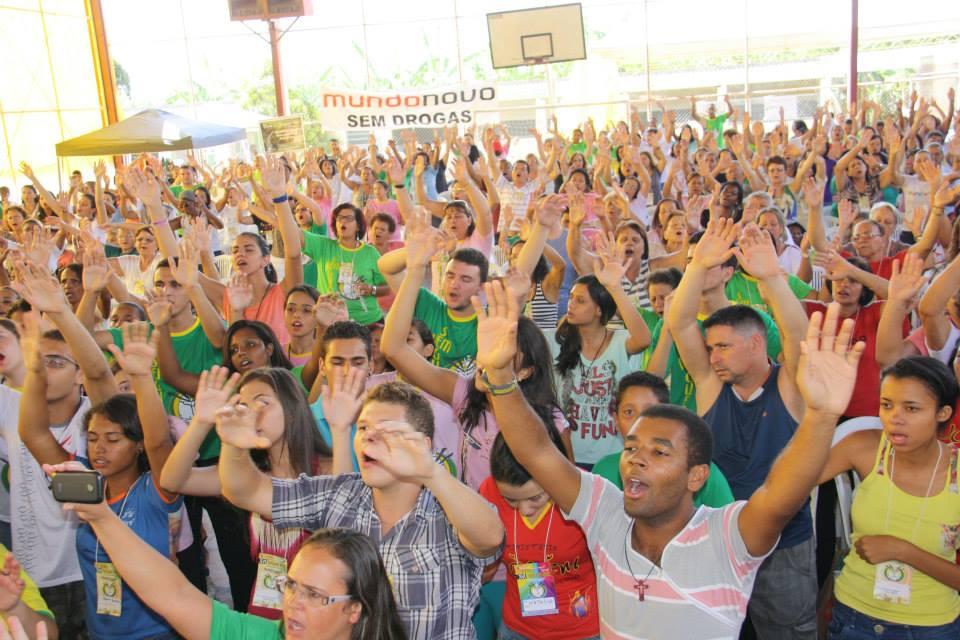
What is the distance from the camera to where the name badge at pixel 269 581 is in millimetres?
2559

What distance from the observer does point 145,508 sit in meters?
2.74

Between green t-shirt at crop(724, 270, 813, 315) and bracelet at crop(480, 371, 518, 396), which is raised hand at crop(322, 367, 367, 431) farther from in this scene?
green t-shirt at crop(724, 270, 813, 315)

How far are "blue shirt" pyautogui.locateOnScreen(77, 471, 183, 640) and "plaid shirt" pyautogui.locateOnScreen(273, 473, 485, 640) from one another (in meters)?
0.59

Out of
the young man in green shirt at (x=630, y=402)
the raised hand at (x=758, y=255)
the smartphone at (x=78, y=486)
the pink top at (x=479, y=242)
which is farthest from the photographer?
the pink top at (x=479, y=242)

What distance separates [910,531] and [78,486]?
2.24 meters

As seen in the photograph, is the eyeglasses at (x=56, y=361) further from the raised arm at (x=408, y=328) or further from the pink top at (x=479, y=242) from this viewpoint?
the pink top at (x=479, y=242)

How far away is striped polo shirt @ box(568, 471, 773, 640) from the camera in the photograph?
2.03 m

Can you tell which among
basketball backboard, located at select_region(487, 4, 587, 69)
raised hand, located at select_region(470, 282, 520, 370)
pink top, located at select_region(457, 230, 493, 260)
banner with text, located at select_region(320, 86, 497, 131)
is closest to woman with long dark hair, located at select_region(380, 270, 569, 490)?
raised hand, located at select_region(470, 282, 520, 370)

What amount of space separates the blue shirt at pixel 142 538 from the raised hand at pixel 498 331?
→ 4.00 ft

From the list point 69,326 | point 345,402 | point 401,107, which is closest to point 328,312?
point 69,326

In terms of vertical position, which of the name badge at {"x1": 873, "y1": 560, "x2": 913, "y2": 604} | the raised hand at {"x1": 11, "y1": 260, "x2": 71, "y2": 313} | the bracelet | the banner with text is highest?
the banner with text

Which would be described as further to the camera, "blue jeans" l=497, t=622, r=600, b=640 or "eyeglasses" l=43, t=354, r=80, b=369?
"eyeglasses" l=43, t=354, r=80, b=369

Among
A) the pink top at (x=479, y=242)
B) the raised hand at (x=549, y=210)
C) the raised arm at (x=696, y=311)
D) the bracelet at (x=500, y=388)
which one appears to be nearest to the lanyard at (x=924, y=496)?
the raised arm at (x=696, y=311)

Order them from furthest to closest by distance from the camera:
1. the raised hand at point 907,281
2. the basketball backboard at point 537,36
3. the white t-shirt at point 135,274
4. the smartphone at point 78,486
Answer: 1. the basketball backboard at point 537,36
2. the white t-shirt at point 135,274
3. the raised hand at point 907,281
4. the smartphone at point 78,486
